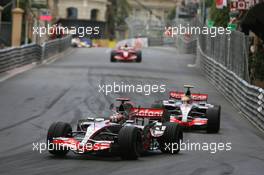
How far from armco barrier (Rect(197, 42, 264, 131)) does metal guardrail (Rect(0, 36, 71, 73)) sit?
8070 mm

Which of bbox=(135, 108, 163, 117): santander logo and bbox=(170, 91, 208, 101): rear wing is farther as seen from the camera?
bbox=(170, 91, 208, 101): rear wing

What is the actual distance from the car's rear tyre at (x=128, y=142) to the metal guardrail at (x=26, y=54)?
64.5 ft

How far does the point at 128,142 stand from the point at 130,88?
657 inches

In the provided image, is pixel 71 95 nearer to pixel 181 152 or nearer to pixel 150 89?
pixel 150 89

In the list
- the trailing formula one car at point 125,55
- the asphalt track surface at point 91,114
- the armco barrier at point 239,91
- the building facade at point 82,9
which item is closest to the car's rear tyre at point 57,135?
the asphalt track surface at point 91,114

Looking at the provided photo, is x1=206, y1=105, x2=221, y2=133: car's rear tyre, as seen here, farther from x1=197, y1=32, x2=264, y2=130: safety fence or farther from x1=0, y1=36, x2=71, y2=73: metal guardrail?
x1=0, y1=36, x2=71, y2=73: metal guardrail

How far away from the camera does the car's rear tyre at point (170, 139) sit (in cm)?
1430

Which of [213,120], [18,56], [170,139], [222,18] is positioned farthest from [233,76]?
[222,18]

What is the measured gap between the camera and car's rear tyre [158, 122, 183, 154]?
14305mm

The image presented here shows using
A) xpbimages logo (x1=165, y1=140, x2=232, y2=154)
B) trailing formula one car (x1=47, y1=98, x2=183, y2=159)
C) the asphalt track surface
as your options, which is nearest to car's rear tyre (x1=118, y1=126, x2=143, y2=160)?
trailing formula one car (x1=47, y1=98, x2=183, y2=159)

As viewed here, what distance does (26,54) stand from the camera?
38.8 m

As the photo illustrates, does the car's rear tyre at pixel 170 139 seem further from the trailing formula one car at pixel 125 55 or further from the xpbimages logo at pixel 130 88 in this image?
the trailing formula one car at pixel 125 55

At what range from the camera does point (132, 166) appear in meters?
12.4

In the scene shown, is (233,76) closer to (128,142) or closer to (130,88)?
(130,88)
